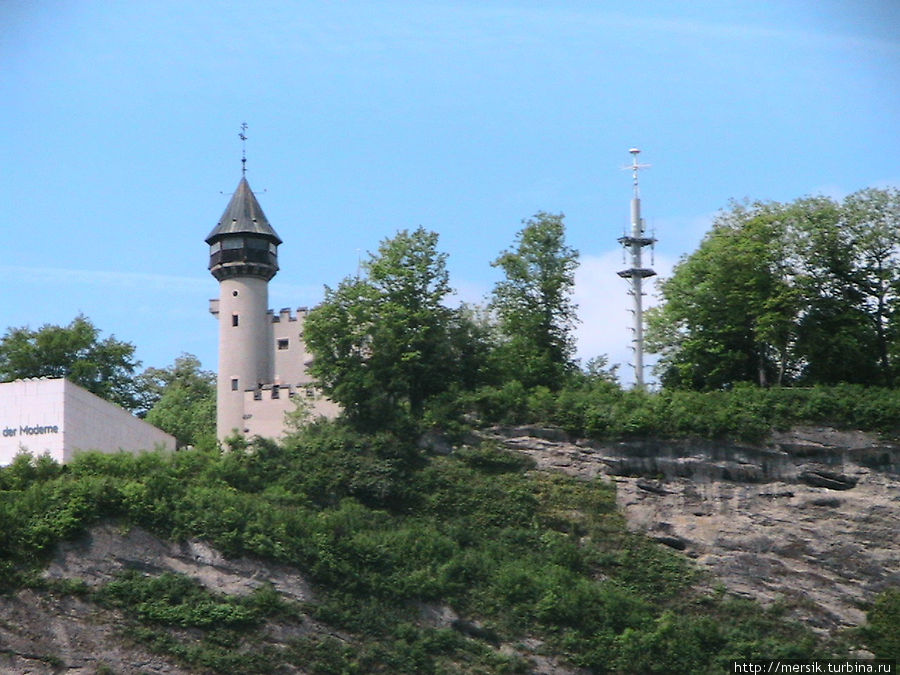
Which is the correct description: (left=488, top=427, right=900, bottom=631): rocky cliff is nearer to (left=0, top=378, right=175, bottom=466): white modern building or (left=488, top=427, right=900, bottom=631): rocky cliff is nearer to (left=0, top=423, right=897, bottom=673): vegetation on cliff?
(left=0, top=423, right=897, bottom=673): vegetation on cliff

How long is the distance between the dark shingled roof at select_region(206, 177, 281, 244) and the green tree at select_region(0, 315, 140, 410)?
8.94 m

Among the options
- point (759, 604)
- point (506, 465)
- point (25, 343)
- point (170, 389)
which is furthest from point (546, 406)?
point (170, 389)

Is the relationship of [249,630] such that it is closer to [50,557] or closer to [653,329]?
[50,557]

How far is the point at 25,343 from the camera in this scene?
71.3m

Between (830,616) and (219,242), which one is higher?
(219,242)

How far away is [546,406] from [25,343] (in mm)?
24683

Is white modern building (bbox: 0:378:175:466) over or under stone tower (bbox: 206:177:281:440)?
under

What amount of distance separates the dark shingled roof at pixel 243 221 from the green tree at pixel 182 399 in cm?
834

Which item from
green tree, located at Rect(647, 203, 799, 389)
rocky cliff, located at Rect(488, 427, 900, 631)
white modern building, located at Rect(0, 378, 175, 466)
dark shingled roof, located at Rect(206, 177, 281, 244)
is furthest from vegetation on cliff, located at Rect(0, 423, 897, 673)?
dark shingled roof, located at Rect(206, 177, 281, 244)

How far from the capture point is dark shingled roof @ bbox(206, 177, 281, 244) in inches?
2630

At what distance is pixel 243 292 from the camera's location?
6681 centimetres

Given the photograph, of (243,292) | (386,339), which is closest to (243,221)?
(243,292)

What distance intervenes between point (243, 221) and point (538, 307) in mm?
11966

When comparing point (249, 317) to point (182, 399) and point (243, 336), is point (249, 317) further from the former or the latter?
point (182, 399)
